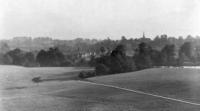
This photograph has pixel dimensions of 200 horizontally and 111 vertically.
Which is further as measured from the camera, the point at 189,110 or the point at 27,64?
the point at 27,64

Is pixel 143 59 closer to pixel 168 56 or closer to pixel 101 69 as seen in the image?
pixel 168 56

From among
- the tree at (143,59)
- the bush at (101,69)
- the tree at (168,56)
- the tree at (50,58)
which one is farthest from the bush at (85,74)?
the tree at (50,58)

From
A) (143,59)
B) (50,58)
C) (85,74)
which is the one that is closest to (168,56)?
(143,59)

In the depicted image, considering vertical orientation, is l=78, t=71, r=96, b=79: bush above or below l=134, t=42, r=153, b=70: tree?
below

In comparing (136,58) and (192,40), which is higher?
(192,40)

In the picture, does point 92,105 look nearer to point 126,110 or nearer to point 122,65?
point 126,110

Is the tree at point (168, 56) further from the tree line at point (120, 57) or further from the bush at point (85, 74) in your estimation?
the bush at point (85, 74)

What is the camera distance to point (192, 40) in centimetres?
6556

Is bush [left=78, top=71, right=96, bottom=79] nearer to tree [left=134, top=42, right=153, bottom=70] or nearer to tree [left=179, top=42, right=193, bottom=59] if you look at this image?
tree [left=134, top=42, right=153, bottom=70]

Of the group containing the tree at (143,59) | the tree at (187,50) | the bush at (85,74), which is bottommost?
the bush at (85,74)

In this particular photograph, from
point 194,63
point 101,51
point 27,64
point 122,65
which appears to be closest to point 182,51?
point 194,63

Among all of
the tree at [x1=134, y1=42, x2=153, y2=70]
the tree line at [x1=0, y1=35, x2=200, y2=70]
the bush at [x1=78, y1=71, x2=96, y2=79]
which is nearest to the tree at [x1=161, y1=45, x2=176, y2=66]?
the tree line at [x1=0, y1=35, x2=200, y2=70]

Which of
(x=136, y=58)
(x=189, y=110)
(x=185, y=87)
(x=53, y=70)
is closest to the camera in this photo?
(x=189, y=110)

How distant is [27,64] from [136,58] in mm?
34208
